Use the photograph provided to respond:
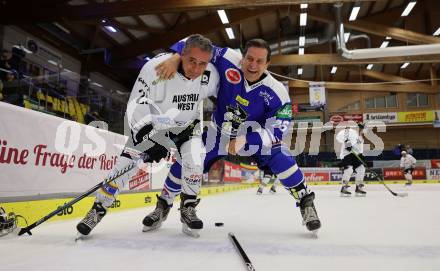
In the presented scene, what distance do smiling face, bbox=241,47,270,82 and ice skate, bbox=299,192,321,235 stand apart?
990mm

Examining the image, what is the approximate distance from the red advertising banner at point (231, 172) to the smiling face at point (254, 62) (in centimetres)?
959

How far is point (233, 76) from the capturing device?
8.48 feet

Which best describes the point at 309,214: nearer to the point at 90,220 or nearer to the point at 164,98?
the point at 164,98

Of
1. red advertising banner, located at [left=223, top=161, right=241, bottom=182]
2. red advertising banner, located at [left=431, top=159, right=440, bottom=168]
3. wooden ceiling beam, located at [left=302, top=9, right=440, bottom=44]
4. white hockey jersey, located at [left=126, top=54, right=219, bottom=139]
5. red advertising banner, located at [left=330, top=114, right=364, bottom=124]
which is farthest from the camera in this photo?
red advertising banner, located at [left=330, top=114, right=364, bottom=124]

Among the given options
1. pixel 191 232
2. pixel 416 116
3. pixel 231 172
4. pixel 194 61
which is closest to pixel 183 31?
pixel 231 172

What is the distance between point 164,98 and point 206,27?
1209cm

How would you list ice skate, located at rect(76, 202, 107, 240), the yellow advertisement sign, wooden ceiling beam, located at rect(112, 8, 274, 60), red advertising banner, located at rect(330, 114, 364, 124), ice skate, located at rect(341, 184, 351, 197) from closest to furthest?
ice skate, located at rect(76, 202, 107, 240), ice skate, located at rect(341, 184, 351, 197), wooden ceiling beam, located at rect(112, 8, 274, 60), the yellow advertisement sign, red advertising banner, located at rect(330, 114, 364, 124)

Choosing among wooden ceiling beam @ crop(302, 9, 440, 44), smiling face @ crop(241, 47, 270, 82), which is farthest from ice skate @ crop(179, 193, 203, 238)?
wooden ceiling beam @ crop(302, 9, 440, 44)

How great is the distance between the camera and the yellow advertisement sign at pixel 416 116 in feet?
76.8

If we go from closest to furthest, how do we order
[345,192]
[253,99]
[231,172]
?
[253,99], [345,192], [231,172]

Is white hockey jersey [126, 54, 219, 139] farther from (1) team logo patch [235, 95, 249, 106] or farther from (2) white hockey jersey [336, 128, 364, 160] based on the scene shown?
(2) white hockey jersey [336, 128, 364, 160]

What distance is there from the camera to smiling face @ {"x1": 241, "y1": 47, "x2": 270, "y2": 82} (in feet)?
8.05

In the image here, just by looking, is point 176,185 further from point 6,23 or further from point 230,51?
point 6,23

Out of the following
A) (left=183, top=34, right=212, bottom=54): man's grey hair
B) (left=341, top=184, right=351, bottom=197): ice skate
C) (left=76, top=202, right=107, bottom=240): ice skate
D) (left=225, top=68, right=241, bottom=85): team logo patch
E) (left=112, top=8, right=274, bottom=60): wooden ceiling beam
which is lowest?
(left=341, top=184, right=351, bottom=197): ice skate
